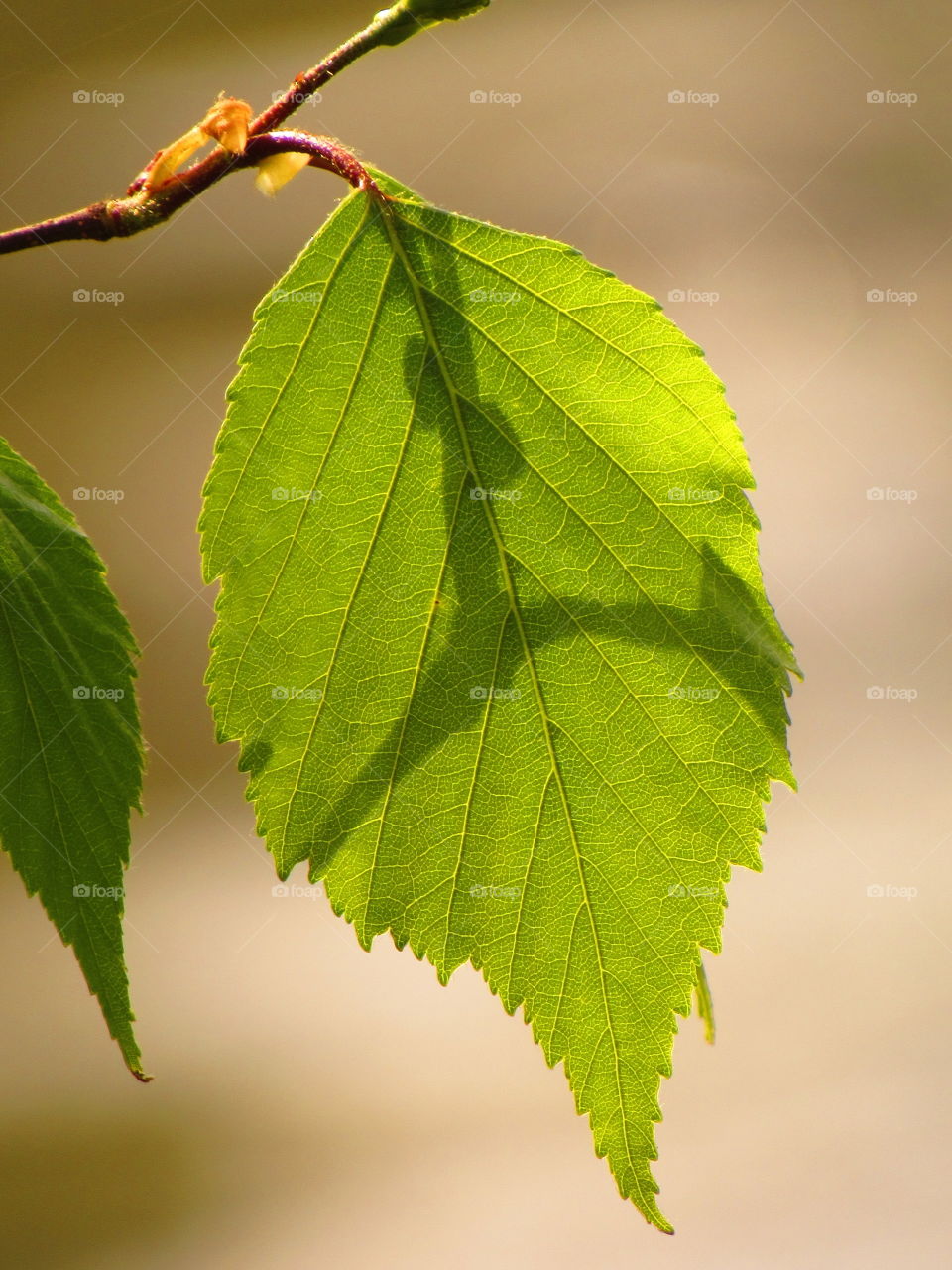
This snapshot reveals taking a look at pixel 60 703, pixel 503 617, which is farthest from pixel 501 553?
pixel 60 703

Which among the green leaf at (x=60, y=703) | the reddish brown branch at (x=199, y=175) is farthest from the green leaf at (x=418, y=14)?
the green leaf at (x=60, y=703)

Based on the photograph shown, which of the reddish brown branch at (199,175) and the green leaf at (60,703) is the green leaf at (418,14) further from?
the green leaf at (60,703)

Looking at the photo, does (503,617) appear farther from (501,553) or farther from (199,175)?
(199,175)

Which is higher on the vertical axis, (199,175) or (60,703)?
(199,175)

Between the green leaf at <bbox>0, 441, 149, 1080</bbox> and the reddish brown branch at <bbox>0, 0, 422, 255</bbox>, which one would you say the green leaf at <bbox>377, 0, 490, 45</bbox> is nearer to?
the reddish brown branch at <bbox>0, 0, 422, 255</bbox>

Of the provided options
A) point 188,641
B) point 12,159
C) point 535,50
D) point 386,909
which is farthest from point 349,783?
point 12,159

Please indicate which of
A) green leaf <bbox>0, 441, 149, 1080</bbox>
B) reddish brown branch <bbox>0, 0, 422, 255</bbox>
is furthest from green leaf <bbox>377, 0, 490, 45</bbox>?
green leaf <bbox>0, 441, 149, 1080</bbox>
